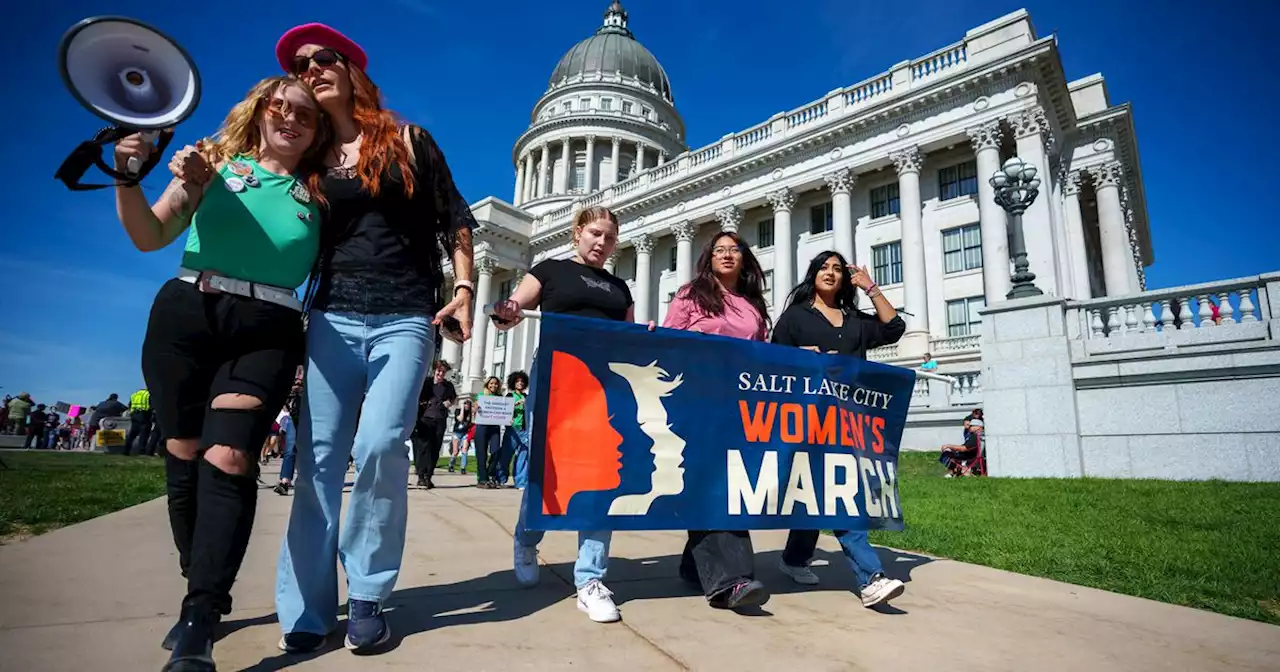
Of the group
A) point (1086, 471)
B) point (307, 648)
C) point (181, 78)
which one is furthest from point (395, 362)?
point (1086, 471)

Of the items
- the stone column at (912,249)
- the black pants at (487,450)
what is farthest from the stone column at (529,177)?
the black pants at (487,450)

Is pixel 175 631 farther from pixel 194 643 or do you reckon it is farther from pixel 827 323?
pixel 827 323

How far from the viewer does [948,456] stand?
12.3 metres

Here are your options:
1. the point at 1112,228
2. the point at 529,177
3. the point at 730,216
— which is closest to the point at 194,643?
the point at 1112,228

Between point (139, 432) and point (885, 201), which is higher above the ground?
point (885, 201)

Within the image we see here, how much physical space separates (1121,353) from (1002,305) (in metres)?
1.78

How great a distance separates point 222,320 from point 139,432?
21.2 meters

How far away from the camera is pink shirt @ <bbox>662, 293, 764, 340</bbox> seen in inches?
144

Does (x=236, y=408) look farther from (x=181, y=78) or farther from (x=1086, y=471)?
(x=1086, y=471)

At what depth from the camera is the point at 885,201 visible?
28531 millimetres

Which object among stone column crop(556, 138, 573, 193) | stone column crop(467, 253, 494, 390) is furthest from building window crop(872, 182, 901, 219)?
stone column crop(556, 138, 573, 193)

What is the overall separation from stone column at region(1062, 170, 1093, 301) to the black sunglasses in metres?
25.2

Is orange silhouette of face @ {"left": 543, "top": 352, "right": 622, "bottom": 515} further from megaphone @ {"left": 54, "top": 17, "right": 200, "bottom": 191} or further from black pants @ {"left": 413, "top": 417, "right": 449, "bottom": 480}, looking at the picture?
black pants @ {"left": 413, "top": 417, "right": 449, "bottom": 480}

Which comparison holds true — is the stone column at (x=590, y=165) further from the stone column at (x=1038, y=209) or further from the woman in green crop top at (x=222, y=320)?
the woman in green crop top at (x=222, y=320)
